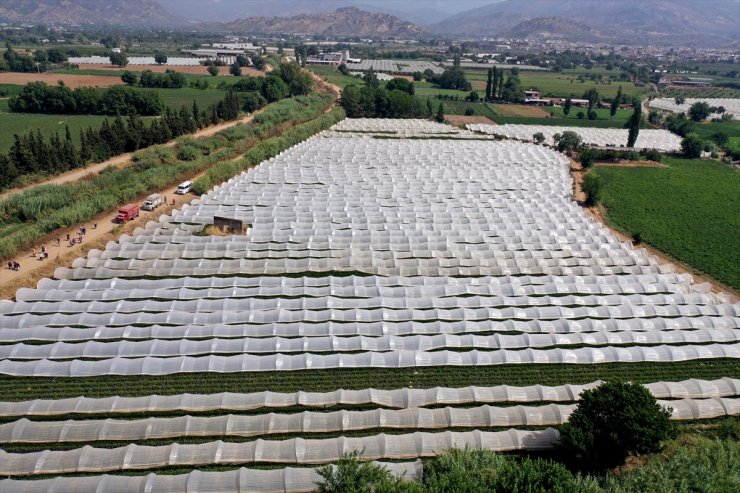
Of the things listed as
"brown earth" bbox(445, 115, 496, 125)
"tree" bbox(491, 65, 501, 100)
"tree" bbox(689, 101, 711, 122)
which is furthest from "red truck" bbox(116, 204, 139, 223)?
"tree" bbox(689, 101, 711, 122)

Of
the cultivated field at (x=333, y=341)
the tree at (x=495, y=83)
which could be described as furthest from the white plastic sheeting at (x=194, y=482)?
the tree at (x=495, y=83)

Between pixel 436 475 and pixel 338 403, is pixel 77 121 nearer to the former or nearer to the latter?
pixel 338 403

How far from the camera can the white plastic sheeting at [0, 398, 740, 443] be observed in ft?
50.0

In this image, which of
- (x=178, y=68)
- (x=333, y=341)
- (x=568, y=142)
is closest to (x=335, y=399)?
(x=333, y=341)

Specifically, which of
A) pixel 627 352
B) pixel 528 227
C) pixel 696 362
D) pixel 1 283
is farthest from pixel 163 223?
pixel 696 362

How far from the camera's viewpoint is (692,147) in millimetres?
59594

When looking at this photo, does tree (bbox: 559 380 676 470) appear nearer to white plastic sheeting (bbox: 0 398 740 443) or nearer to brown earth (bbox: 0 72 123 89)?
white plastic sheeting (bbox: 0 398 740 443)

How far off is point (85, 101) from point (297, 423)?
69002mm

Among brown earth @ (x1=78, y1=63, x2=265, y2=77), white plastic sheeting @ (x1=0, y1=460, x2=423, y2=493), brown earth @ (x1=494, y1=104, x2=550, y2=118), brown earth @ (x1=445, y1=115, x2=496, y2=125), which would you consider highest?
brown earth @ (x1=78, y1=63, x2=265, y2=77)

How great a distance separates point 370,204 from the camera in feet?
117

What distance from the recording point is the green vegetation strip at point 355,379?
58.4ft

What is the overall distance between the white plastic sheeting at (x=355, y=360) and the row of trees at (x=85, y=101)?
189 ft

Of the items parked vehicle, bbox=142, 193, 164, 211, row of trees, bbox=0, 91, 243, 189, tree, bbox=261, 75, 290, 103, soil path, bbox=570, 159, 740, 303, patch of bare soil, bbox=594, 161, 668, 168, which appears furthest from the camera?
tree, bbox=261, 75, 290, 103

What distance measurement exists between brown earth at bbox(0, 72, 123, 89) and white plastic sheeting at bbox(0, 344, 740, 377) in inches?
3545
